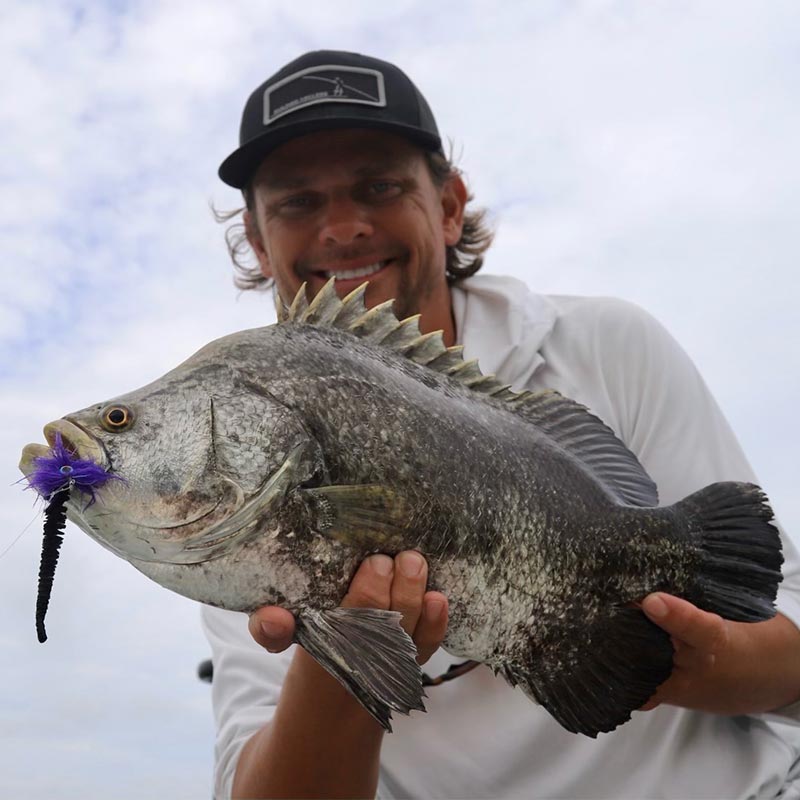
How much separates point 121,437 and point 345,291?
1.96 meters

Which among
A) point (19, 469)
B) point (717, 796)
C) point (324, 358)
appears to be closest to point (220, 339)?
point (324, 358)

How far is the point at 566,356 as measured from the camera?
4020mm

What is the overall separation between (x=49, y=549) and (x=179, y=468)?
1.21 ft

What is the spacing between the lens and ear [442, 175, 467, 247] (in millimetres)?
4664

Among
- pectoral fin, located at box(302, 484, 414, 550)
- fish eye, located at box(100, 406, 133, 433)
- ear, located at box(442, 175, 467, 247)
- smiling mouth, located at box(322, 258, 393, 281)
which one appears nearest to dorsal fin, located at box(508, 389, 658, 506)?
pectoral fin, located at box(302, 484, 414, 550)

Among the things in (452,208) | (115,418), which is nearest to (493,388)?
(115,418)

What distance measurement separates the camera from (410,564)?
2348mm

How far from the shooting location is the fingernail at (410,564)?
234 centimetres

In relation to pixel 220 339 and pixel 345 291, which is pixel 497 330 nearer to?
pixel 345 291

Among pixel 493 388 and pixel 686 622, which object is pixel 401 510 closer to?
pixel 493 388

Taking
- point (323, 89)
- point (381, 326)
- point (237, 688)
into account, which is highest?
point (323, 89)

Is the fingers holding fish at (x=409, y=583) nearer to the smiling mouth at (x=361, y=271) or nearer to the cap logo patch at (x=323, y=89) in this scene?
the smiling mouth at (x=361, y=271)

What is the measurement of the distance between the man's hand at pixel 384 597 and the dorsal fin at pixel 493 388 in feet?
2.20

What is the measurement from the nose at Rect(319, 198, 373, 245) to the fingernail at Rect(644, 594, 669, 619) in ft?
6.81
